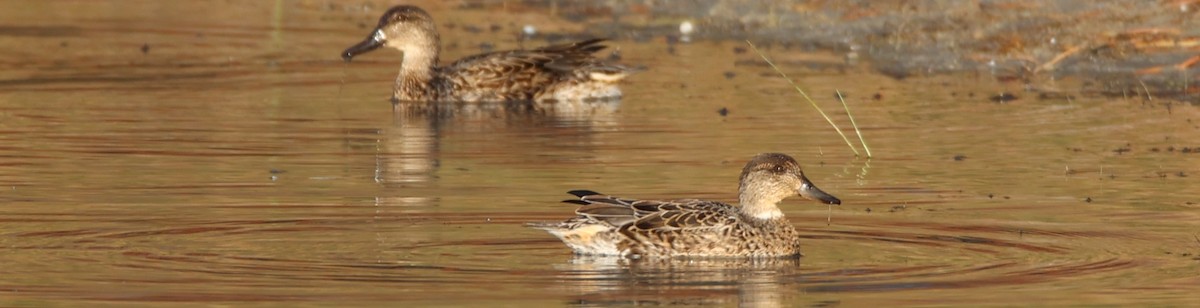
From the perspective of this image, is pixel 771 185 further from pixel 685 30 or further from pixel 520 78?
pixel 685 30

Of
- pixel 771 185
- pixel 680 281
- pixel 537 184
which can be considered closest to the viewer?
pixel 680 281

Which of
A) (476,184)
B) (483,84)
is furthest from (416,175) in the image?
(483,84)

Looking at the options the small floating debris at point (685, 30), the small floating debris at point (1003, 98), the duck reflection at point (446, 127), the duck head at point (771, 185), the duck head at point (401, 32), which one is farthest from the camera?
the small floating debris at point (685, 30)

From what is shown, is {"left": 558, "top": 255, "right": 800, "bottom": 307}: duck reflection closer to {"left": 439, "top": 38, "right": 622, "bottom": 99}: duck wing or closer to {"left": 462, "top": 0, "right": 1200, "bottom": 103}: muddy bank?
{"left": 462, "top": 0, "right": 1200, "bottom": 103}: muddy bank

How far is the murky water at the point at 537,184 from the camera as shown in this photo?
32.6 feet

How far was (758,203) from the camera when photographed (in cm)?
1127

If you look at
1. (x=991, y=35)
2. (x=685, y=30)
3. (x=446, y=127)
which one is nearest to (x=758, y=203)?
(x=446, y=127)

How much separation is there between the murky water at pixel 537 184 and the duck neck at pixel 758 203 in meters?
Result: 0.25

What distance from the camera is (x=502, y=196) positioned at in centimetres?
1259

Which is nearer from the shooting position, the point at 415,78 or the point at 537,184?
the point at 537,184

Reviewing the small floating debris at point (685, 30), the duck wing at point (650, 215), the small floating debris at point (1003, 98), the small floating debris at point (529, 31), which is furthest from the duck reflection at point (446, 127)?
the small floating debris at point (529, 31)

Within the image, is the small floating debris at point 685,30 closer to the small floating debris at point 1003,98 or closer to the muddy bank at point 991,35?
the muddy bank at point 991,35

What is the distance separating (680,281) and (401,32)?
33.0 ft

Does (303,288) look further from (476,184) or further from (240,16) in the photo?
(240,16)
